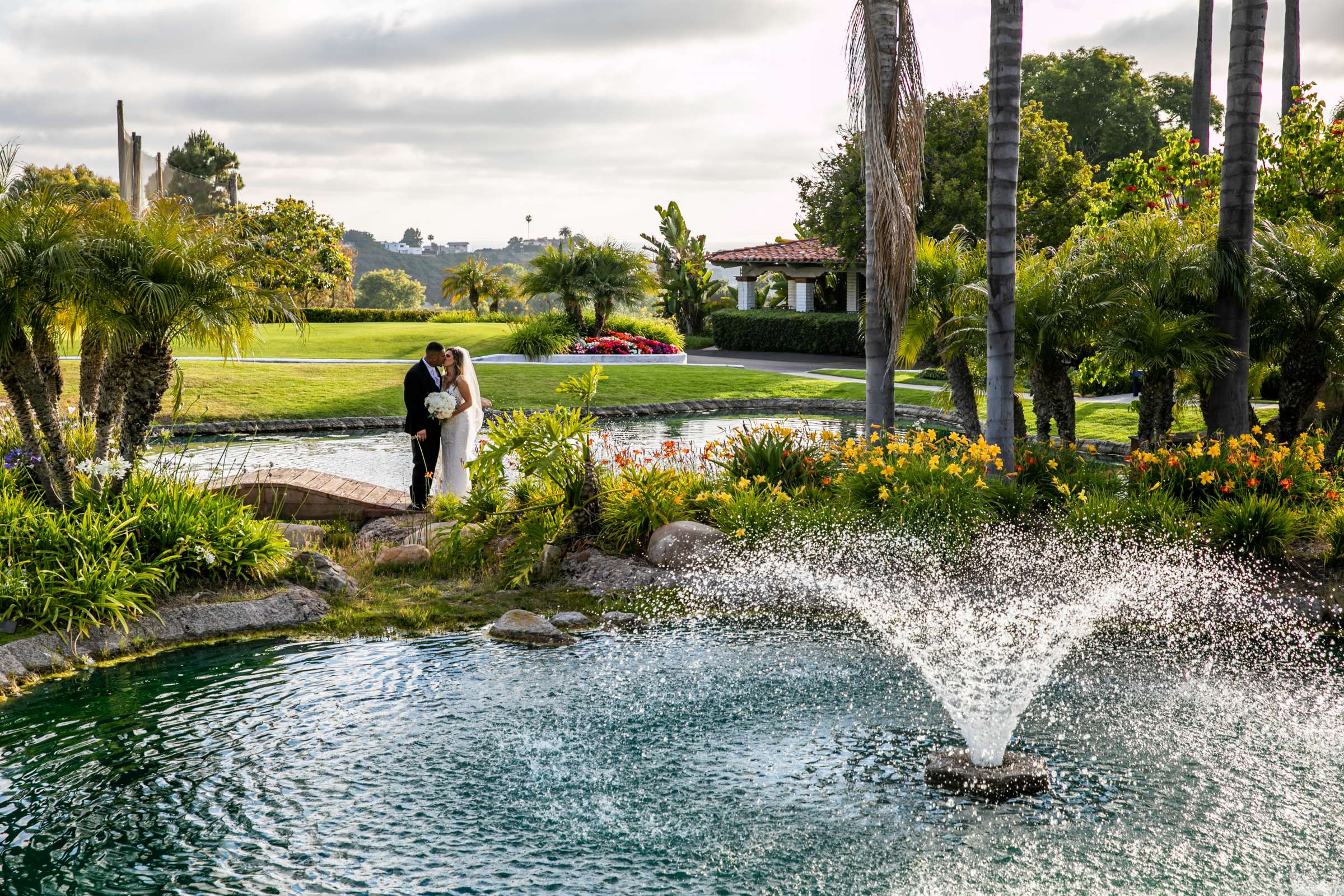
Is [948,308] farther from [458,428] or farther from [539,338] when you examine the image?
[539,338]

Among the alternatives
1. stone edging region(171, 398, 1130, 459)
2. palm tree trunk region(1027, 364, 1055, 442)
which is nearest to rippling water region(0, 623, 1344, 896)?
palm tree trunk region(1027, 364, 1055, 442)

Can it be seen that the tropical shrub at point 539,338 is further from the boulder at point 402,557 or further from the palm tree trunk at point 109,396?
the palm tree trunk at point 109,396

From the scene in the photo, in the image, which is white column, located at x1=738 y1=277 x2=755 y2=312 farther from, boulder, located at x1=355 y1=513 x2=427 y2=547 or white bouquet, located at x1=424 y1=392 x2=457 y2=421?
boulder, located at x1=355 y1=513 x2=427 y2=547

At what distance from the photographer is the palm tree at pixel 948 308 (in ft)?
39.3

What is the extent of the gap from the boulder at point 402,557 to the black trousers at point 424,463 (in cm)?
178

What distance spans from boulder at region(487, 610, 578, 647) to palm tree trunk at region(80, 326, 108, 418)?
3824 mm

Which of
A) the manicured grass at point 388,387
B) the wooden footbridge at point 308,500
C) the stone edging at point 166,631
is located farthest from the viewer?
the manicured grass at point 388,387

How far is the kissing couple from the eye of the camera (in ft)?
36.1

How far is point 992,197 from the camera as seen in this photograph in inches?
379

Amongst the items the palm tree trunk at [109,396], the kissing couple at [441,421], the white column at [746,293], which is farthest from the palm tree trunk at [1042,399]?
the white column at [746,293]

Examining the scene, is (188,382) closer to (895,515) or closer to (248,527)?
(248,527)

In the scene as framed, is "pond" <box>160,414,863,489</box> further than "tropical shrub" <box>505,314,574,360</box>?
No

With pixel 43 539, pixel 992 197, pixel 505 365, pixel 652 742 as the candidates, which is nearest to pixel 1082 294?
pixel 992 197

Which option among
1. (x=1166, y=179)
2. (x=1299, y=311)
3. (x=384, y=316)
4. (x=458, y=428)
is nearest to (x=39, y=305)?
(x=458, y=428)
